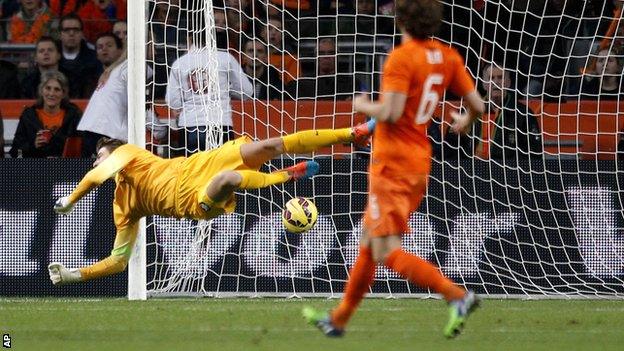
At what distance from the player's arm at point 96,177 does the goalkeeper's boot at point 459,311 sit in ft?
12.1

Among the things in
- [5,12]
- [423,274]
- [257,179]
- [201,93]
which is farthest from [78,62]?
[423,274]

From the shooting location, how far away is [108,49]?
45.9ft

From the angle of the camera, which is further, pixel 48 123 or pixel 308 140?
pixel 48 123

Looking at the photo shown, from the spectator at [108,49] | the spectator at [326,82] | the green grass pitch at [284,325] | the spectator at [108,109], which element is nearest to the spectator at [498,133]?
the spectator at [326,82]

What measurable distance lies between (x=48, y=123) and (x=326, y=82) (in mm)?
2840

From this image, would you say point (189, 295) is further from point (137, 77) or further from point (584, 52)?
point (584, 52)

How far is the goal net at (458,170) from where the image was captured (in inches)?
483

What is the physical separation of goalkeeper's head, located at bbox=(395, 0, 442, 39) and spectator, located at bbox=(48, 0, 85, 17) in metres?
8.68

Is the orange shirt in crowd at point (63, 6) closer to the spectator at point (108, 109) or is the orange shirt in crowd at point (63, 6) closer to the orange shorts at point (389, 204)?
the spectator at point (108, 109)

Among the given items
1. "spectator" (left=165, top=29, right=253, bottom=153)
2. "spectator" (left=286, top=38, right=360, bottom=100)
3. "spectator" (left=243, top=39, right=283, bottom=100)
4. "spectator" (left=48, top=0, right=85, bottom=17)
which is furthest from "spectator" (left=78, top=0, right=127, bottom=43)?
"spectator" (left=286, top=38, right=360, bottom=100)

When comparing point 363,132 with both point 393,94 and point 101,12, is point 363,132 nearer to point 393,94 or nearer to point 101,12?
point 393,94

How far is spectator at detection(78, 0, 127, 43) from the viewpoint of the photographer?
15.2 metres

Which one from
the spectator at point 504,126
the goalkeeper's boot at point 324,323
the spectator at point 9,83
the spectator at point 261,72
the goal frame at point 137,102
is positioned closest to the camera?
the goalkeeper's boot at point 324,323

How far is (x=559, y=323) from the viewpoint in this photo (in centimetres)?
924
